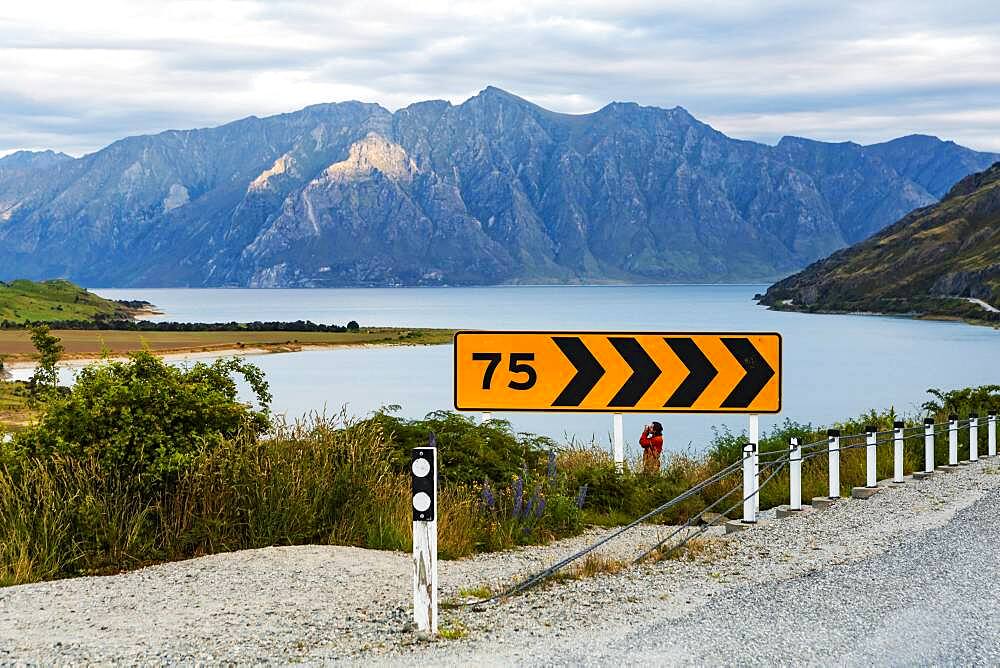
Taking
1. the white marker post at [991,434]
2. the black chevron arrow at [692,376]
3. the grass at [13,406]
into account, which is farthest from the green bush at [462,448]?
the grass at [13,406]

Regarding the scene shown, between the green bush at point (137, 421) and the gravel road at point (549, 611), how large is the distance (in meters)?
1.54

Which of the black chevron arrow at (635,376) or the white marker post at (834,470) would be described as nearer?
the black chevron arrow at (635,376)

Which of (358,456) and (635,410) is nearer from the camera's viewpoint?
(358,456)

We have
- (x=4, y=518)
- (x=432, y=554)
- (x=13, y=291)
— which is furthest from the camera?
(x=13, y=291)

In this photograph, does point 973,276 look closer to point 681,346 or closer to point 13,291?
point 13,291

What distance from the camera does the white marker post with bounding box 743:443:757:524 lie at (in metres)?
13.9

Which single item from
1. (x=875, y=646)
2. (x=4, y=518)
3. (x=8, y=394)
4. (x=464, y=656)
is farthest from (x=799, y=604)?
(x=8, y=394)

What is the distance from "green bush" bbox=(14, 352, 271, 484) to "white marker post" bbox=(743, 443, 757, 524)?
5.68 m

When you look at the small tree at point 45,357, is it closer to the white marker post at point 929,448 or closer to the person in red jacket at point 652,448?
the person in red jacket at point 652,448

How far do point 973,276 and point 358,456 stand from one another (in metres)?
178

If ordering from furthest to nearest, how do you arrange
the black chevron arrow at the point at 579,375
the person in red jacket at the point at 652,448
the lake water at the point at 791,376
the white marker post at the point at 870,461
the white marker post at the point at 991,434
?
the lake water at the point at 791,376, the white marker post at the point at 991,434, the person in red jacket at the point at 652,448, the white marker post at the point at 870,461, the black chevron arrow at the point at 579,375

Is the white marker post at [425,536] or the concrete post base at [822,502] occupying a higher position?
the white marker post at [425,536]

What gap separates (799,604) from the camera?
9383 millimetres

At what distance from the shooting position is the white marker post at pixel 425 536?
830 cm
